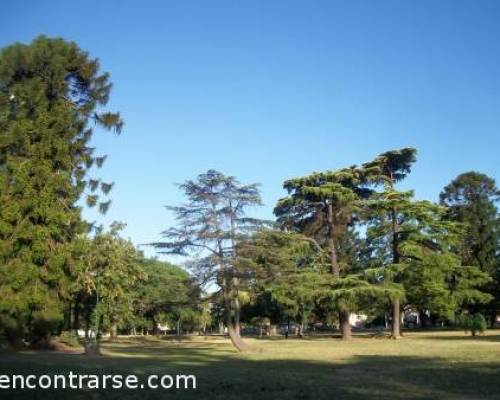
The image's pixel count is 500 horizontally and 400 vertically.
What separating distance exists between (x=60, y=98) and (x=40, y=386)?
25340 millimetres

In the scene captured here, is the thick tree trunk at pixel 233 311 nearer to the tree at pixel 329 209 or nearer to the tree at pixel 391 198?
the tree at pixel 329 209

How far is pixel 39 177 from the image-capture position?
106 ft

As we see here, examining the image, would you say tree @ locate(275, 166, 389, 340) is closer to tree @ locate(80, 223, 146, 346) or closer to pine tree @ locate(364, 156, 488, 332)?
pine tree @ locate(364, 156, 488, 332)

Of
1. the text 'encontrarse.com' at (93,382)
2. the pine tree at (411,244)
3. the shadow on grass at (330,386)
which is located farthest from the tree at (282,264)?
the text 'encontrarse.com' at (93,382)

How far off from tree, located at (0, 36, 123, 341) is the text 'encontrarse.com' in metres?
17.6

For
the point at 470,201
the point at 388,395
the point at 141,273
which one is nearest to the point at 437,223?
the point at 470,201

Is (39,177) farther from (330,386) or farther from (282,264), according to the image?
(330,386)

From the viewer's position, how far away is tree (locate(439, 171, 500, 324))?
65250 millimetres

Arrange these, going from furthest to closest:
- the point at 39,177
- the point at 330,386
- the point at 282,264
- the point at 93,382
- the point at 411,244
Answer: the point at 411,244 < the point at 282,264 < the point at 39,177 < the point at 93,382 < the point at 330,386

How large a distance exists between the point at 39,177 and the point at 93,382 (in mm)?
21568

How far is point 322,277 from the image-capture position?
44750mm

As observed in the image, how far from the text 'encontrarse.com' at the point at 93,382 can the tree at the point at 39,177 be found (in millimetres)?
17586

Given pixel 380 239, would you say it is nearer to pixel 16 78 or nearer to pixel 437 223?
pixel 437 223

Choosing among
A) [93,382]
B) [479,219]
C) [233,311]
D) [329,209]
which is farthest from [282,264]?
[479,219]
